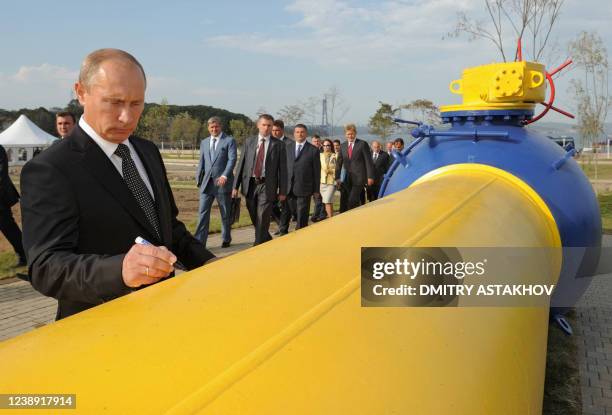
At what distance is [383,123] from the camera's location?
101 feet

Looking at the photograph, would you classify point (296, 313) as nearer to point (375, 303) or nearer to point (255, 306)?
point (255, 306)

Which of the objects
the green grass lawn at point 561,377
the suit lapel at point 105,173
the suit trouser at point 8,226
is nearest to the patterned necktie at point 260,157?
the suit trouser at point 8,226

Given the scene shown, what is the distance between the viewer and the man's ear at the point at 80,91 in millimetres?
1746

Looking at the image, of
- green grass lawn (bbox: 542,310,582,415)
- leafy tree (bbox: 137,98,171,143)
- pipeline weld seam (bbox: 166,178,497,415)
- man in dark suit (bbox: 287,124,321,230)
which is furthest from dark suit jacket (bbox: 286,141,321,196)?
leafy tree (bbox: 137,98,171,143)

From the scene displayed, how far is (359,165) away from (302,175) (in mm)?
2327

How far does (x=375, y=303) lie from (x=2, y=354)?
2.42 feet

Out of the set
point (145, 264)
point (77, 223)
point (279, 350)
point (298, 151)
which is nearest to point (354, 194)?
point (298, 151)

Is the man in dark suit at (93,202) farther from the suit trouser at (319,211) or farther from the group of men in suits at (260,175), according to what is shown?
the suit trouser at (319,211)

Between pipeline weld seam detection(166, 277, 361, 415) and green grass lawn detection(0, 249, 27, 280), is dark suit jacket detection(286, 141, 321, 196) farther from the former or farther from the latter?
pipeline weld seam detection(166, 277, 361, 415)

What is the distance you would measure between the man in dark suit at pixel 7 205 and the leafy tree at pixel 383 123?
1000 inches

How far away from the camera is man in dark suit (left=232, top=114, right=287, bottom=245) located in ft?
24.7

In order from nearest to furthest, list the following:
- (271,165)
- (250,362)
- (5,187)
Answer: (250,362) → (5,187) → (271,165)

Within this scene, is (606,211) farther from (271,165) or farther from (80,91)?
(80,91)

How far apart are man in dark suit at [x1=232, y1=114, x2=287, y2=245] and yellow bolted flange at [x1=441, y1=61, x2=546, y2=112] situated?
3.68 meters
